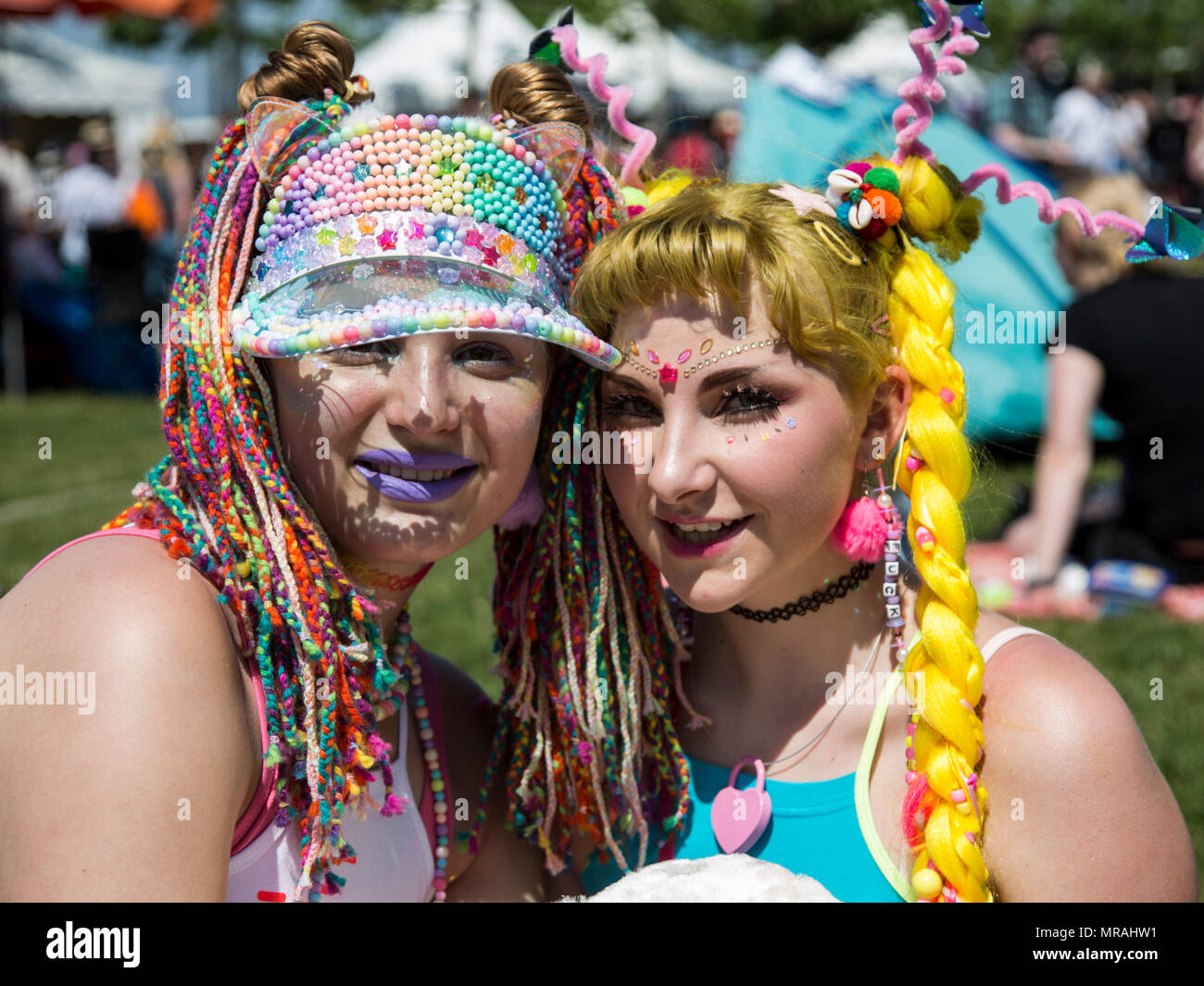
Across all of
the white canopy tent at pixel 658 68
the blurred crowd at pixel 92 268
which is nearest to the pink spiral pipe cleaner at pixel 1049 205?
the blurred crowd at pixel 92 268

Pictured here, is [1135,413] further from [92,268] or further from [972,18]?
[92,268]

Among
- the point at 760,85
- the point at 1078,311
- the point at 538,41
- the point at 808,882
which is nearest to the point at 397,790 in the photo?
the point at 808,882

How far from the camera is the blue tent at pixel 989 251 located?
24.4ft

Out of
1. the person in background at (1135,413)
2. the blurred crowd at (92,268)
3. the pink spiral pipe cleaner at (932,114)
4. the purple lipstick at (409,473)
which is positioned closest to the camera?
the purple lipstick at (409,473)

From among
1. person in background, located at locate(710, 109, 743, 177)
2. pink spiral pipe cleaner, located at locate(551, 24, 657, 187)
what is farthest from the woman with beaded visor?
person in background, located at locate(710, 109, 743, 177)

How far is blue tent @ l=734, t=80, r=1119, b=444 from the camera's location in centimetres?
743

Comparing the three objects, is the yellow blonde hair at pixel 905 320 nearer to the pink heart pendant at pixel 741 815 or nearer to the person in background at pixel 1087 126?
the pink heart pendant at pixel 741 815

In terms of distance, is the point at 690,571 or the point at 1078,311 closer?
the point at 690,571

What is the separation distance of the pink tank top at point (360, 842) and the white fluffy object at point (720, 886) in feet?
1.75

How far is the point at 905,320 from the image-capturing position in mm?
2342

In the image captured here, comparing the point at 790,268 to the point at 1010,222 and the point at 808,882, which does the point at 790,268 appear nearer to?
the point at 808,882

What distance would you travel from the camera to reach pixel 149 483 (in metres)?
2.19

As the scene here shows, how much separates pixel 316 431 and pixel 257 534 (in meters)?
0.19

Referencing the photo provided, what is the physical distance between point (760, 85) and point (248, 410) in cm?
645
